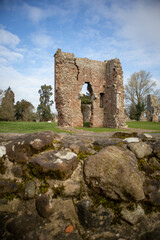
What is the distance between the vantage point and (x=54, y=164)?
213 cm

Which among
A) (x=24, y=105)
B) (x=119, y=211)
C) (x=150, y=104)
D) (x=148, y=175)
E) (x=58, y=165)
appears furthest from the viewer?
(x=24, y=105)

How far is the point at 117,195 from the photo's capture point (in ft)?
6.61

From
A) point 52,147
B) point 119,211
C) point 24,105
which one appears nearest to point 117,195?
point 119,211

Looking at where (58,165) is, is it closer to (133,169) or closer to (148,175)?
(133,169)

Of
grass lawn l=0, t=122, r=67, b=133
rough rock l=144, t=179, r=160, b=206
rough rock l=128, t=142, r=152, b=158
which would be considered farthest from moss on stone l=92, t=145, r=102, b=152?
grass lawn l=0, t=122, r=67, b=133

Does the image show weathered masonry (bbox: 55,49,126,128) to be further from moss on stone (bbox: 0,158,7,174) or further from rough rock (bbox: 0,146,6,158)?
moss on stone (bbox: 0,158,7,174)

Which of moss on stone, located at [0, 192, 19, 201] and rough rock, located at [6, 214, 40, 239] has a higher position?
moss on stone, located at [0, 192, 19, 201]

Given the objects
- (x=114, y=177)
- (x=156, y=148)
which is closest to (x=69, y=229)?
(x=114, y=177)

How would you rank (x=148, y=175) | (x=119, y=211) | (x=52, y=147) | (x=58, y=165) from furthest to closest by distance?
(x=52, y=147) < (x=148, y=175) < (x=58, y=165) < (x=119, y=211)

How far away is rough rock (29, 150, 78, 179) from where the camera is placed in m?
2.10

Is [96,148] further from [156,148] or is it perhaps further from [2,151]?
[2,151]

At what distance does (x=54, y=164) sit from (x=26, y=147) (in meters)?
0.58

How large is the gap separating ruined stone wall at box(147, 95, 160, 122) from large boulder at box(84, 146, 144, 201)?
2855cm

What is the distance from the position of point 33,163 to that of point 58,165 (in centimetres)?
36
